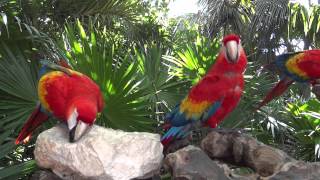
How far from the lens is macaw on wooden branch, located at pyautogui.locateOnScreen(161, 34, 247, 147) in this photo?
1.67 meters

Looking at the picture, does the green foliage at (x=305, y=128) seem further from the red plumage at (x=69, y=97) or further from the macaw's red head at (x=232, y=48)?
the red plumage at (x=69, y=97)

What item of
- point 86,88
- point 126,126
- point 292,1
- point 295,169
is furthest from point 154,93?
point 292,1

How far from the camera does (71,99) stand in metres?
1.26

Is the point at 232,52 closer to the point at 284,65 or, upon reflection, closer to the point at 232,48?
the point at 232,48

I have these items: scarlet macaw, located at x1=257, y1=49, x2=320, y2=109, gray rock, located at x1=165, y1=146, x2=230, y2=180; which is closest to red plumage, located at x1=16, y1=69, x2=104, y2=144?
gray rock, located at x1=165, y1=146, x2=230, y2=180

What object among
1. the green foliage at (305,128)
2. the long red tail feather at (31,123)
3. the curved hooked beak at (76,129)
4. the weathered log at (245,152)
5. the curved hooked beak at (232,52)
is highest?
the curved hooked beak at (232,52)

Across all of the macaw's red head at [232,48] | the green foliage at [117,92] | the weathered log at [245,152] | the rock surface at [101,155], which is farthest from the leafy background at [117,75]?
the weathered log at [245,152]

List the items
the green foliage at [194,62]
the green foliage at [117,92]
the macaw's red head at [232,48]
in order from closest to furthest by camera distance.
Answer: the macaw's red head at [232,48], the green foliage at [117,92], the green foliage at [194,62]

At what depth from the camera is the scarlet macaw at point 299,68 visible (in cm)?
200

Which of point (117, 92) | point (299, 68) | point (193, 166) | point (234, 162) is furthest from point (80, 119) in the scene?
point (299, 68)

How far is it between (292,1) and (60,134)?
16.7 feet

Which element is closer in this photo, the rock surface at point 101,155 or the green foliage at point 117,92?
the rock surface at point 101,155

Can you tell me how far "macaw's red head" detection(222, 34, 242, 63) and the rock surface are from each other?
60cm

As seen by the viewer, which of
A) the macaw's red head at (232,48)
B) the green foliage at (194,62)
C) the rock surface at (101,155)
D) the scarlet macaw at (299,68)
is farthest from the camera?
the green foliage at (194,62)
